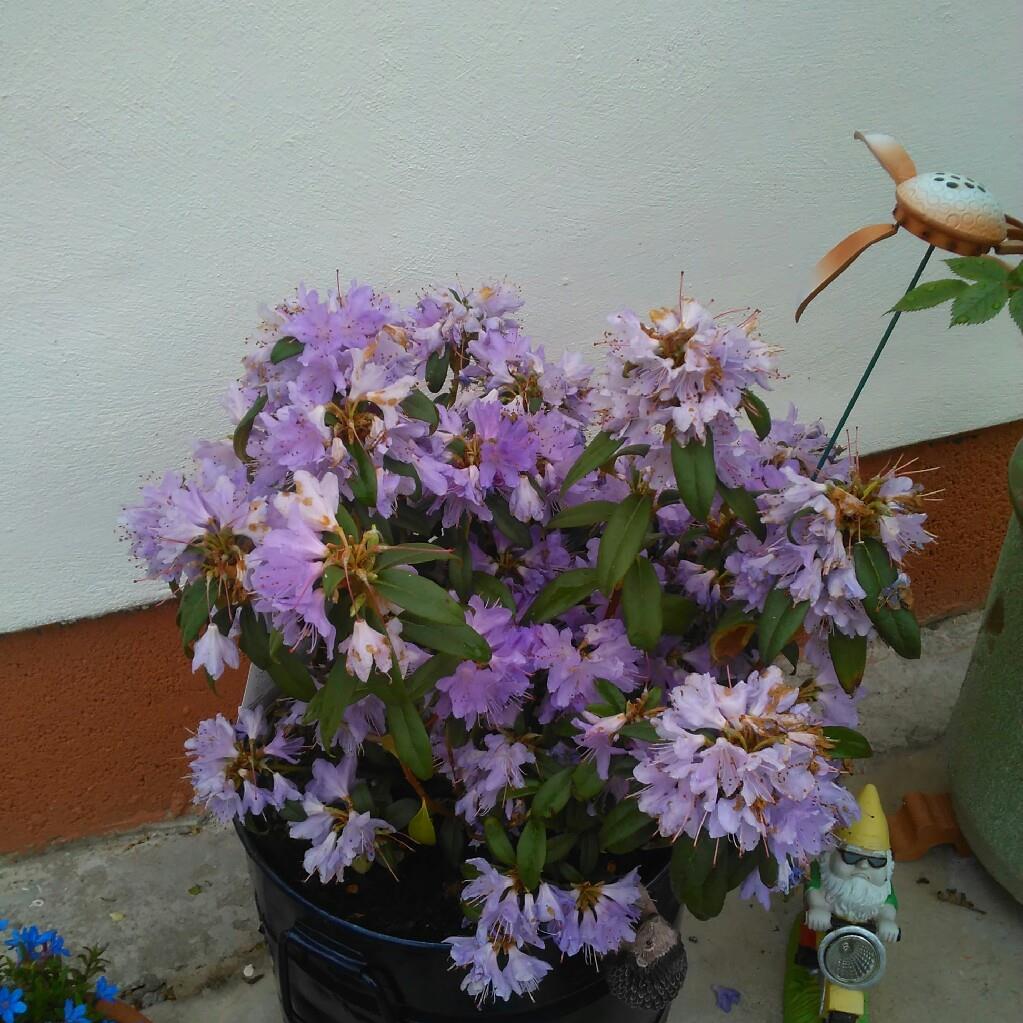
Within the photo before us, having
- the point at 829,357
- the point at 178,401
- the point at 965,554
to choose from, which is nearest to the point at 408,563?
the point at 178,401

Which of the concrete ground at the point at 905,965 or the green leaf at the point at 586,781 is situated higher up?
the green leaf at the point at 586,781

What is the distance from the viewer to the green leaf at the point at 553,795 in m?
1.07

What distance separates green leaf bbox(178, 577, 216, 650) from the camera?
0.93 meters

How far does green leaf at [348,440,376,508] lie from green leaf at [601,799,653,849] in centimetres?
42

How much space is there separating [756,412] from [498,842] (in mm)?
546

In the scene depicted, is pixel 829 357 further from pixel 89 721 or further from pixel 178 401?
pixel 89 721

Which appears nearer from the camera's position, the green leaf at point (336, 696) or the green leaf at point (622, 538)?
the green leaf at point (336, 696)

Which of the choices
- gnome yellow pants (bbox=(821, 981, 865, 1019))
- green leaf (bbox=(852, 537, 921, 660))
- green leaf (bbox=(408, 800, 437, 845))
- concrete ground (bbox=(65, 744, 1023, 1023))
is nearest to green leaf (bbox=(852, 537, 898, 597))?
green leaf (bbox=(852, 537, 921, 660))

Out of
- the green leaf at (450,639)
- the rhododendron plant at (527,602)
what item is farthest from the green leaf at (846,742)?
the green leaf at (450,639)

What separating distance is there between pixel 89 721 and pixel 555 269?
49.3 inches

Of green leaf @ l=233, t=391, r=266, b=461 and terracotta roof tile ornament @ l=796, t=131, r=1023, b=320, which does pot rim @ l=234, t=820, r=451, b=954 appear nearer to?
green leaf @ l=233, t=391, r=266, b=461

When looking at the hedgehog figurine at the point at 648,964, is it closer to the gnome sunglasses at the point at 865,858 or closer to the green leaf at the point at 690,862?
the green leaf at the point at 690,862

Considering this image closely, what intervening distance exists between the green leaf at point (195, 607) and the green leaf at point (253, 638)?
4 cm

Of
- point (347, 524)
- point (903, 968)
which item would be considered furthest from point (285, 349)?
point (903, 968)
